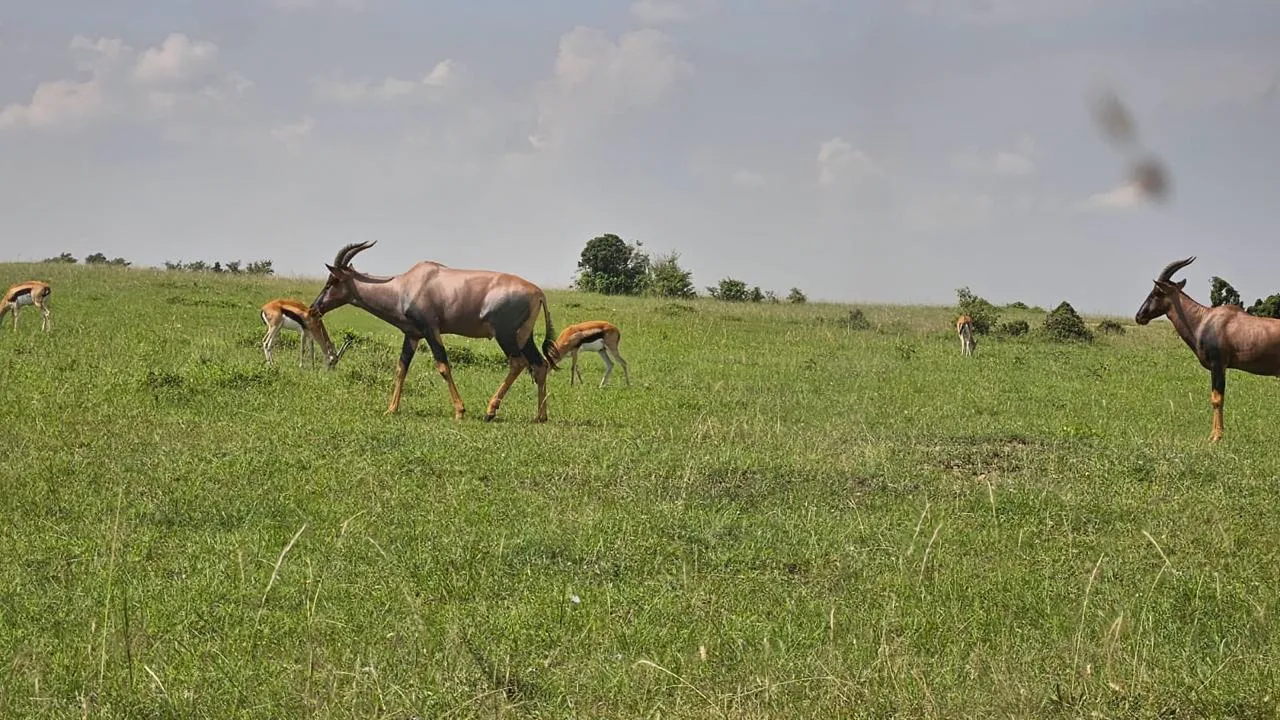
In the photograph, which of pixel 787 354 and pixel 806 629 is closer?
pixel 806 629

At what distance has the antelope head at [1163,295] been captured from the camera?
1588 cm

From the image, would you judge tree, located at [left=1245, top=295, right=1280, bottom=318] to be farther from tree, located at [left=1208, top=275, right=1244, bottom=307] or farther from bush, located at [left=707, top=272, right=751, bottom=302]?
bush, located at [left=707, top=272, right=751, bottom=302]

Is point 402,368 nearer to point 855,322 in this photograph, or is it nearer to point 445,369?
point 445,369

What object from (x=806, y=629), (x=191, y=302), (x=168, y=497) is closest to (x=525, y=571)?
(x=806, y=629)

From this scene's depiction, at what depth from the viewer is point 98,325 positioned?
21672 millimetres

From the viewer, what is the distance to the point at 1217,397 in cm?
1484

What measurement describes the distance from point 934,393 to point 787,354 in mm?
5607

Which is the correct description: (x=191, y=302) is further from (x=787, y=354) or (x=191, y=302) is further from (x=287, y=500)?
(x=287, y=500)

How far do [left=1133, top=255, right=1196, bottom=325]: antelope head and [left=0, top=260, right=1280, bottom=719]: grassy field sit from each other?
1.48 meters

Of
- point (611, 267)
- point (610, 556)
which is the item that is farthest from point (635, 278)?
point (610, 556)

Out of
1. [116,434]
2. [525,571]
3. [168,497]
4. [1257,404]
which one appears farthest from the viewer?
[1257,404]

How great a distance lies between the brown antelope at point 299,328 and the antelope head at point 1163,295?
39.8 ft

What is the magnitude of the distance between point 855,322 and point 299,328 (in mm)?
17335

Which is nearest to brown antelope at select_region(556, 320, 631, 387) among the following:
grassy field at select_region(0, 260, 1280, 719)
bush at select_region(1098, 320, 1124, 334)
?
grassy field at select_region(0, 260, 1280, 719)
